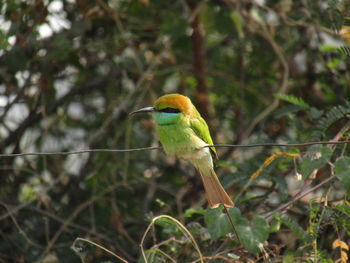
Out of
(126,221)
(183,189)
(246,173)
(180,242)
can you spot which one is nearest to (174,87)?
(183,189)

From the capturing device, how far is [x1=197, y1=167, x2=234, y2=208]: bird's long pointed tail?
2586 mm

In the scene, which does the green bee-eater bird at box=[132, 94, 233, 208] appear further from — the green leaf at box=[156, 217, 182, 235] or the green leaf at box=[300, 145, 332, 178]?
the green leaf at box=[300, 145, 332, 178]

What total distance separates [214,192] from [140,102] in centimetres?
151

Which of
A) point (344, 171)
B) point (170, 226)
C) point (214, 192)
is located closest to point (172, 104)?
point (214, 192)

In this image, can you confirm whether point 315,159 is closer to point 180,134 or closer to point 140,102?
point 180,134

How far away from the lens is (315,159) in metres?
2.55

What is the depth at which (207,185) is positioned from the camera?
2.74 metres

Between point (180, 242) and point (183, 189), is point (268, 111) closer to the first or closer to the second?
point (183, 189)

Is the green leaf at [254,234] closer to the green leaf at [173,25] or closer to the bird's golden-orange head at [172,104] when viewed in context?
the bird's golden-orange head at [172,104]

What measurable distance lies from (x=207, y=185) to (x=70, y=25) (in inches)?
63.7

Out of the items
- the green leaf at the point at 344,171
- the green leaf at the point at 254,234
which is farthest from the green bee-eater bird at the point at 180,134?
the green leaf at the point at 344,171

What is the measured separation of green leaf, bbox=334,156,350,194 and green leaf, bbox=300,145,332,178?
62 millimetres

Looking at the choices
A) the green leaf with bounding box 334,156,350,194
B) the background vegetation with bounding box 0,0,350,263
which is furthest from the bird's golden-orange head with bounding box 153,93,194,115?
the green leaf with bounding box 334,156,350,194

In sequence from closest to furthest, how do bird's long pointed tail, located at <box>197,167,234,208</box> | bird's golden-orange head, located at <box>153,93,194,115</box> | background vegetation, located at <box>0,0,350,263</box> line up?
bird's long pointed tail, located at <box>197,167,234,208</box> < bird's golden-orange head, located at <box>153,93,194,115</box> < background vegetation, located at <box>0,0,350,263</box>
